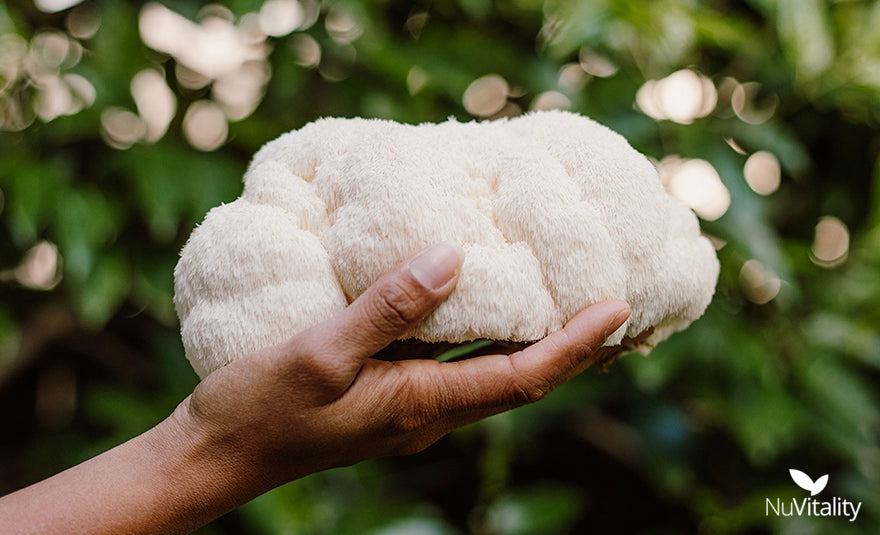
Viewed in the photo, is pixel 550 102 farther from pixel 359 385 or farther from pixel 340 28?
pixel 359 385

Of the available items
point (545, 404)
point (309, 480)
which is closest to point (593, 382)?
point (545, 404)

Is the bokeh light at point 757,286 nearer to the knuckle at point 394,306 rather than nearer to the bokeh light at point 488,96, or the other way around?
the bokeh light at point 488,96

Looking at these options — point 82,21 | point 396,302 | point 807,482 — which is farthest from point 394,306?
point 807,482

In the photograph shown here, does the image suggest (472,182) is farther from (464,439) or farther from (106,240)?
(464,439)

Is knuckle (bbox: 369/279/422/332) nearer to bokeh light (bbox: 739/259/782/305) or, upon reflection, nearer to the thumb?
the thumb

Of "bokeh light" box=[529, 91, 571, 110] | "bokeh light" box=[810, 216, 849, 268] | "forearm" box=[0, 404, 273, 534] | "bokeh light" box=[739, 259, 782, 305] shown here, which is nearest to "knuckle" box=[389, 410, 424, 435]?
"forearm" box=[0, 404, 273, 534]
